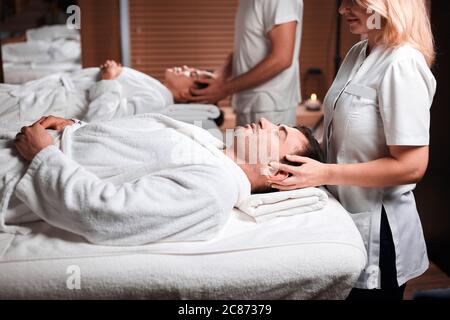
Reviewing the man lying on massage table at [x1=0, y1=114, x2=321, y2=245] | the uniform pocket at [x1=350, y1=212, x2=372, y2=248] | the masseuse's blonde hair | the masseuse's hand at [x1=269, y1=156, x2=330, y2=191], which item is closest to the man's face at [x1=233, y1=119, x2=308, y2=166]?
the man lying on massage table at [x1=0, y1=114, x2=321, y2=245]

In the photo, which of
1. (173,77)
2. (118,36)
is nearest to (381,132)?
(173,77)

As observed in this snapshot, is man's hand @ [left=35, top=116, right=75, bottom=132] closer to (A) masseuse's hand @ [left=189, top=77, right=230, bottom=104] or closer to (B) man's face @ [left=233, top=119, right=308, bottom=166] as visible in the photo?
(B) man's face @ [left=233, top=119, right=308, bottom=166]

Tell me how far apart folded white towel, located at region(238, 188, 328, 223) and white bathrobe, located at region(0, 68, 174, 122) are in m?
0.83

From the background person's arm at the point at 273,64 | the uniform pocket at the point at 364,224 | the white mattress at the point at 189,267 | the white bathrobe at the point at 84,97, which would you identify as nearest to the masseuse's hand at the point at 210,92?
the background person's arm at the point at 273,64

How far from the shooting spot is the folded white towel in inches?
47.0

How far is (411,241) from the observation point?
1.28 m

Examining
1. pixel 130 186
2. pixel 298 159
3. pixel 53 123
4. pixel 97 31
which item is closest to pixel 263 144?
pixel 298 159

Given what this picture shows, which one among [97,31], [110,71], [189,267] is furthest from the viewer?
[97,31]

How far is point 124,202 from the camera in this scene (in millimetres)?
1044

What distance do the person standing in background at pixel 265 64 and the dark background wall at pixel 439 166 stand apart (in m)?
0.51

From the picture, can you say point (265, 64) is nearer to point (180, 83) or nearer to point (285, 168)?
point (180, 83)

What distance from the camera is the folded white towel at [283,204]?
1194mm

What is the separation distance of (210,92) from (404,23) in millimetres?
1176

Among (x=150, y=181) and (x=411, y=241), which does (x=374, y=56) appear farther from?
(x=150, y=181)
